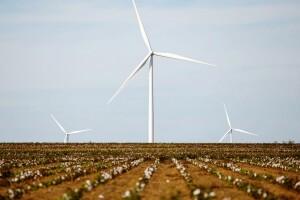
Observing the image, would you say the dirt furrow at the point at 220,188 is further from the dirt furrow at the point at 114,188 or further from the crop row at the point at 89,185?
the crop row at the point at 89,185

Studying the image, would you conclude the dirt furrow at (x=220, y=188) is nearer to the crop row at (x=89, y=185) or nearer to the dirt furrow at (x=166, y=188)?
the dirt furrow at (x=166, y=188)

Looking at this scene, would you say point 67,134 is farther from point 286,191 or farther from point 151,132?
point 286,191

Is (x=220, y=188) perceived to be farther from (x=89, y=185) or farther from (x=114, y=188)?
(x=89, y=185)

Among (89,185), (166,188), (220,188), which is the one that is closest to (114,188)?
(89,185)

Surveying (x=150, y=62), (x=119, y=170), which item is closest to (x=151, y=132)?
(x=150, y=62)

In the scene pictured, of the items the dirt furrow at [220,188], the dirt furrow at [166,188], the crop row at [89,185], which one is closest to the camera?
the crop row at [89,185]

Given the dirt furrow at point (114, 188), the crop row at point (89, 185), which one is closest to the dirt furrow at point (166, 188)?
the dirt furrow at point (114, 188)

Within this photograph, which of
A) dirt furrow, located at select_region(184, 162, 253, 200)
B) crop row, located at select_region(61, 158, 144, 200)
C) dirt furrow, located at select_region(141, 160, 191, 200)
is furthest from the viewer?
dirt furrow, located at select_region(184, 162, 253, 200)

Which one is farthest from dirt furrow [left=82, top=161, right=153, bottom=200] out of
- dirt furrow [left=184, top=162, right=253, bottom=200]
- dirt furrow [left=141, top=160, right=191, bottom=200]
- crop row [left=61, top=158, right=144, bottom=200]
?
dirt furrow [left=184, top=162, right=253, bottom=200]

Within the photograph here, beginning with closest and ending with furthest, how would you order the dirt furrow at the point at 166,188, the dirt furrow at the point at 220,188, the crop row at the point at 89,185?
1. the crop row at the point at 89,185
2. the dirt furrow at the point at 166,188
3. the dirt furrow at the point at 220,188

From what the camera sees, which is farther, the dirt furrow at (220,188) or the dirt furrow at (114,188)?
the dirt furrow at (220,188)

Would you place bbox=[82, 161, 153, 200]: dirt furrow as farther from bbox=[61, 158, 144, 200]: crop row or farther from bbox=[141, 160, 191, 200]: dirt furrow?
bbox=[141, 160, 191, 200]: dirt furrow

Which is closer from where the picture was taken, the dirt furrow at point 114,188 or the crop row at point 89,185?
the crop row at point 89,185

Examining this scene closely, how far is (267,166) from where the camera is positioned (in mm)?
32219
